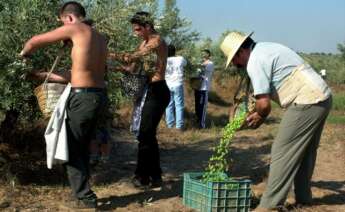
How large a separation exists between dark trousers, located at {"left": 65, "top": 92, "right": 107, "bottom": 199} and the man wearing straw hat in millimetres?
1342

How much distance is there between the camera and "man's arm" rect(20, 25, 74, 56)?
5719 millimetres

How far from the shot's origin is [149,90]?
7012 millimetres

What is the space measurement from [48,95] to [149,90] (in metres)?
1.30

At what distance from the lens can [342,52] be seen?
38.0 meters

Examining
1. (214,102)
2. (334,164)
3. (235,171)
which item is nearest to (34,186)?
(235,171)

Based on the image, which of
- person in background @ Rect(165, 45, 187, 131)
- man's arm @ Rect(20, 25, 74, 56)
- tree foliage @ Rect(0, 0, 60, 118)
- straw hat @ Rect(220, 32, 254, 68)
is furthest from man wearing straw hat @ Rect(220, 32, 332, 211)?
person in background @ Rect(165, 45, 187, 131)

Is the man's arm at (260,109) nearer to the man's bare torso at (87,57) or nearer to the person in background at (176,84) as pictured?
the man's bare torso at (87,57)

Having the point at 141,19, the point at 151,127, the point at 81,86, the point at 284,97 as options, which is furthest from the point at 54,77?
the point at 284,97

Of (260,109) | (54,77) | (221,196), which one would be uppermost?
(54,77)

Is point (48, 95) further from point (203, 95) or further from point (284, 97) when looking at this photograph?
point (203, 95)

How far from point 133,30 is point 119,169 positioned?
2.01 metres

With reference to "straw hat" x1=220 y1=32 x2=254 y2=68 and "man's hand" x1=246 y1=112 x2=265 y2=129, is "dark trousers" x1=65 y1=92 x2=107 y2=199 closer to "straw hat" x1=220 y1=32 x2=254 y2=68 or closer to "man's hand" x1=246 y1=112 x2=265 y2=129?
"straw hat" x1=220 y1=32 x2=254 y2=68

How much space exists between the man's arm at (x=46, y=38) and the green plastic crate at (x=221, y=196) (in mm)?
1865

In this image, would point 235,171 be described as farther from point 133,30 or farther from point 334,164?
point 133,30
